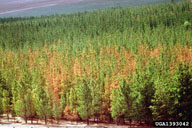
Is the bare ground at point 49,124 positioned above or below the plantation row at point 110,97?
below

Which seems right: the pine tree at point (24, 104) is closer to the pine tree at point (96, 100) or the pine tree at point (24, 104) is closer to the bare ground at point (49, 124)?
the bare ground at point (49, 124)

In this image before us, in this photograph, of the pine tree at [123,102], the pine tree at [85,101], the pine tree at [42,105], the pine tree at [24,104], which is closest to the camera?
the pine tree at [123,102]

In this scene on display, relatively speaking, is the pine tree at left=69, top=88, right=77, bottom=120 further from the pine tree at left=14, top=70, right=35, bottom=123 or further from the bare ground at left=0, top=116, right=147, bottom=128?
the pine tree at left=14, top=70, right=35, bottom=123

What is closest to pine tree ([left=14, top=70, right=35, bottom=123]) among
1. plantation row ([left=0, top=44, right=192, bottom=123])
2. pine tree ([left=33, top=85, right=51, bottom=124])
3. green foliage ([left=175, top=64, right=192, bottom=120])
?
plantation row ([left=0, top=44, right=192, bottom=123])

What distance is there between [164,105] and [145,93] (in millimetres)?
6652

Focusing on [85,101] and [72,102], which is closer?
[85,101]

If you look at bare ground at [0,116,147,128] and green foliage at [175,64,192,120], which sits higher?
green foliage at [175,64,192,120]

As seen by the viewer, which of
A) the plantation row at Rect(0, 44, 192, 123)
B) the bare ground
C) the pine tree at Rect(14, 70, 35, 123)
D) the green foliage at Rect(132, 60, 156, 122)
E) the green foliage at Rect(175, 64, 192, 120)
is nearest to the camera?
the green foliage at Rect(175, 64, 192, 120)

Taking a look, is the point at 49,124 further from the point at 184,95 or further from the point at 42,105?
the point at 184,95

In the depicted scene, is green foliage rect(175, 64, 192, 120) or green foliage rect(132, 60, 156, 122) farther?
green foliage rect(132, 60, 156, 122)

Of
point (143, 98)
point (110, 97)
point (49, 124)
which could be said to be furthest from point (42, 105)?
point (143, 98)

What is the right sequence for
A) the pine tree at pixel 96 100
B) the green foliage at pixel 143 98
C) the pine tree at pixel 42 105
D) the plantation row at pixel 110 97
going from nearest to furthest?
the plantation row at pixel 110 97 → the green foliage at pixel 143 98 → the pine tree at pixel 96 100 → the pine tree at pixel 42 105

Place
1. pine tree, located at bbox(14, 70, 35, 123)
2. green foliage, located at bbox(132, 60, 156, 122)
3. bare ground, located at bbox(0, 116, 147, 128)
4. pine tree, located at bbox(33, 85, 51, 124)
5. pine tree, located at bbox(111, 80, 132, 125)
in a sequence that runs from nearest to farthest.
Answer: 1. green foliage, located at bbox(132, 60, 156, 122)
2. pine tree, located at bbox(111, 80, 132, 125)
3. bare ground, located at bbox(0, 116, 147, 128)
4. pine tree, located at bbox(33, 85, 51, 124)
5. pine tree, located at bbox(14, 70, 35, 123)

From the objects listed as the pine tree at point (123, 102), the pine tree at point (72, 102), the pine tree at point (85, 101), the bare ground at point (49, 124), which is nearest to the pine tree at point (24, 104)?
the bare ground at point (49, 124)
